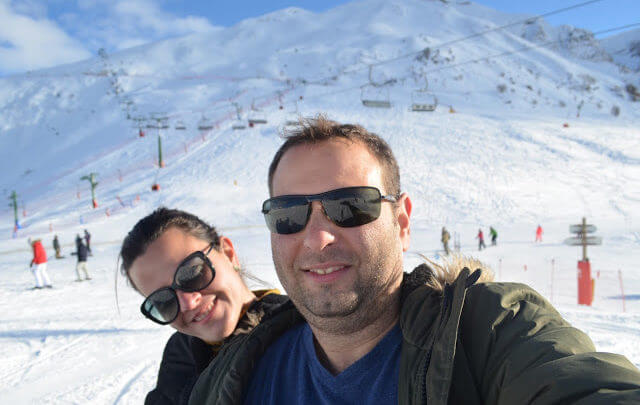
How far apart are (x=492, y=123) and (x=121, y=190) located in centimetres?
4079

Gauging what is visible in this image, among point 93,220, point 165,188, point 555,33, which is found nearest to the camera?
point 93,220

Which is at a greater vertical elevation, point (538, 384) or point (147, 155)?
point (147, 155)

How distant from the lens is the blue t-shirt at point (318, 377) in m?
1.46

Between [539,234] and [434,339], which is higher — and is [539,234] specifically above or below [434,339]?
below

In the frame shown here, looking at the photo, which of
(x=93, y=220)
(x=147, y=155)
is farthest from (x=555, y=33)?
(x=93, y=220)

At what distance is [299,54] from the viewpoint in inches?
3452

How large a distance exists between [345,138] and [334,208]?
0.32m

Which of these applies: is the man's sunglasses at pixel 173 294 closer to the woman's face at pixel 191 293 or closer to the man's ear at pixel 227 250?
the woman's face at pixel 191 293

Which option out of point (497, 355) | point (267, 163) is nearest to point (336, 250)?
point (497, 355)

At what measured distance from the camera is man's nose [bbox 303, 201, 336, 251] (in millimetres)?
1557

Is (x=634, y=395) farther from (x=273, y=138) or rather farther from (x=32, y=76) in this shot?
(x=32, y=76)

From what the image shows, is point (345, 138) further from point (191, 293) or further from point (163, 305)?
point (163, 305)

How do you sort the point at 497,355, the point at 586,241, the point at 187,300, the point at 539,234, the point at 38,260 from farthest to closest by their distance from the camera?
the point at 539,234 → the point at 586,241 → the point at 38,260 → the point at 187,300 → the point at 497,355

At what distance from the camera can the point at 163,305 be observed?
218 cm
